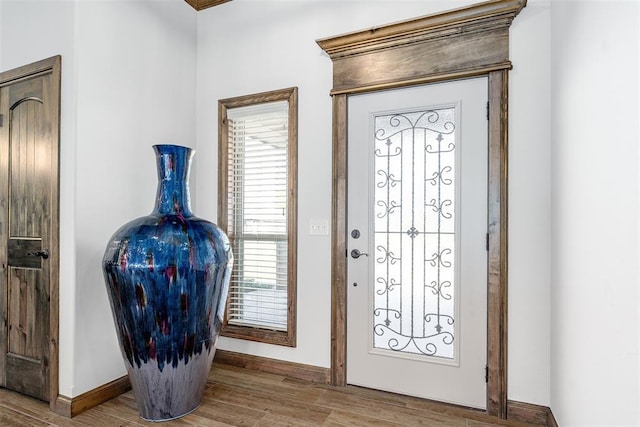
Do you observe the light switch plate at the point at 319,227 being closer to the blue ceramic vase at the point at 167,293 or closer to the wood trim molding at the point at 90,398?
the blue ceramic vase at the point at 167,293

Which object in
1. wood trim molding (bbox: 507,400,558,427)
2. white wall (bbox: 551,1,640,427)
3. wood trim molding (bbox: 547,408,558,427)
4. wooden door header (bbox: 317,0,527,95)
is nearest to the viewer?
white wall (bbox: 551,1,640,427)

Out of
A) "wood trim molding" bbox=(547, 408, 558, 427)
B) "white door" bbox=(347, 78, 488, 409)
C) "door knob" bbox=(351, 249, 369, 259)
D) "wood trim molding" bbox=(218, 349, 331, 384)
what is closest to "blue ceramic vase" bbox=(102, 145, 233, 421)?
"wood trim molding" bbox=(218, 349, 331, 384)

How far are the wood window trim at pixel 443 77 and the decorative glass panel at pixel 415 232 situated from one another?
22 centimetres

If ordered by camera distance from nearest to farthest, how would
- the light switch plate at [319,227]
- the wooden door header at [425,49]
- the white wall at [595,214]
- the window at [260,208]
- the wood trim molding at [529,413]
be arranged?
the white wall at [595,214], the wood trim molding at [529,413], the wooden door header at [425,49], the light switch plate at [319,227], the window at [260,208]

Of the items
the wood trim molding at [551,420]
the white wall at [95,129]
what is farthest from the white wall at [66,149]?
the wood trim molding at [551,420]

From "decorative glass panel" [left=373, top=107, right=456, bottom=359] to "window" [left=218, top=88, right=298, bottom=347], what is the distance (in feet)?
2.17

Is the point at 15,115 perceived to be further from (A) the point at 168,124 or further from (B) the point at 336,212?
(B) the point at 336,212

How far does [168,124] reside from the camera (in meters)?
2.89

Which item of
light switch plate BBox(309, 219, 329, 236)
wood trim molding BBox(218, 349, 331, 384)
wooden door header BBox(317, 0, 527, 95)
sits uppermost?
wooden door header BBox(317, 0, 527, 95)

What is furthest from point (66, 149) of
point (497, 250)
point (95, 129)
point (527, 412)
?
point (527, 412)

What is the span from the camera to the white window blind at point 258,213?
286cm

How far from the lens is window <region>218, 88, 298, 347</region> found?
2.79 meters

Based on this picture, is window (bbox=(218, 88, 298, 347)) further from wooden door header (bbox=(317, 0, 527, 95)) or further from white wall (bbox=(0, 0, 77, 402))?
white wall (bbox=(0, 0, 77, 402))

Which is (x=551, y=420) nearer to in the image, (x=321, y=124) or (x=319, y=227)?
(x=319, y=227)
